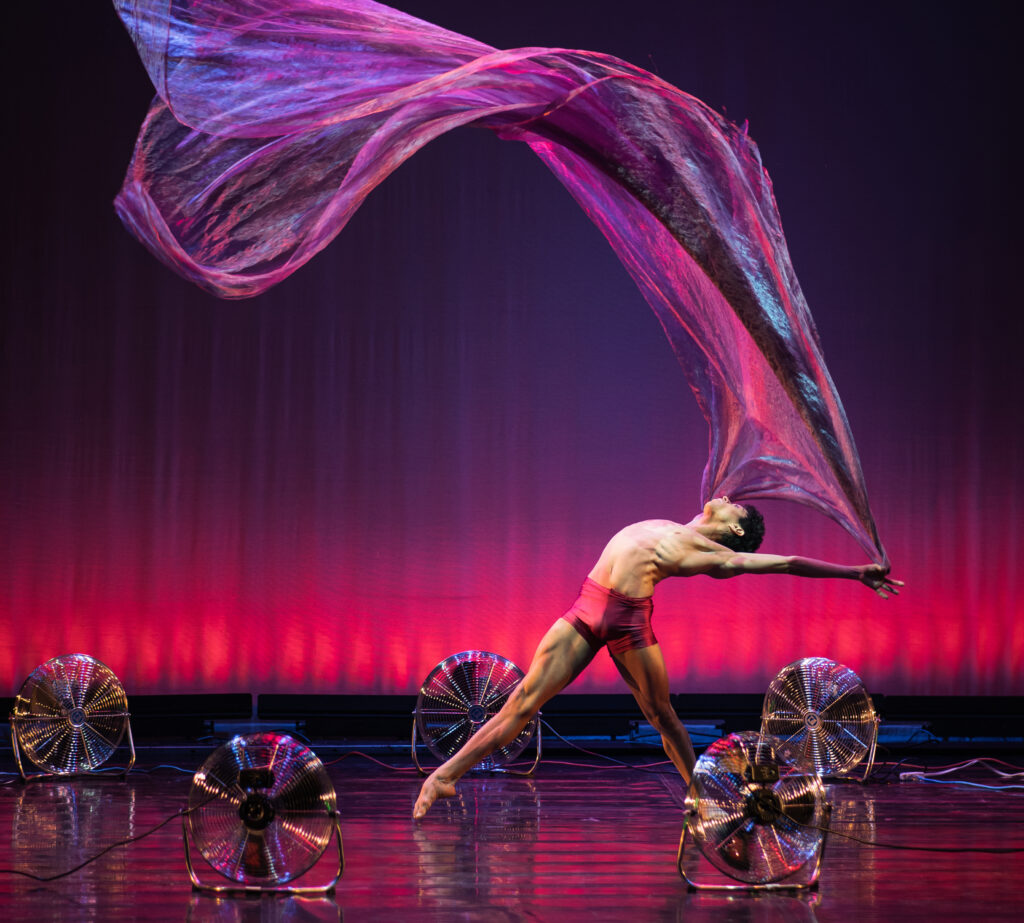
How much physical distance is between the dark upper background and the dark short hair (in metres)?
3.48

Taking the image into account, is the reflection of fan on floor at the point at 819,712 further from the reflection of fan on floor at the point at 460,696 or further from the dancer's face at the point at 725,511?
the dancer's face at the point at 725,511

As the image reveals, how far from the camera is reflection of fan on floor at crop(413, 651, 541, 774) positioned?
6816 millimetres

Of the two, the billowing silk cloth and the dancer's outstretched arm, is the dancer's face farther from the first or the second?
the billowing silk cloth

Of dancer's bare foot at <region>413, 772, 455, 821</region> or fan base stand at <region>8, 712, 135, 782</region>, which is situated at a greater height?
dancer's bare foot at <region>413, 772, 455, 821</region>

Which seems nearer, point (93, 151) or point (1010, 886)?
point (1010, 886)

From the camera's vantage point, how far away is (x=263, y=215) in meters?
4.11

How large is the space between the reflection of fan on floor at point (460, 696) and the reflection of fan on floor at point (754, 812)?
280cm

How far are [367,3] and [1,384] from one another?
6012mm

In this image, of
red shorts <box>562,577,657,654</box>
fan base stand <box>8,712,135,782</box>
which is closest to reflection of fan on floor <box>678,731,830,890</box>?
red shorts <box>562,577,657,654</box>

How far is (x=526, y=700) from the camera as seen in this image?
17.1 feet

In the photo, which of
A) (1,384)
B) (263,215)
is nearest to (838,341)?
(263,215)

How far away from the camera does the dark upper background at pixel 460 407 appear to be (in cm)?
887

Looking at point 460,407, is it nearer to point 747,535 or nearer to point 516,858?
point 747,535

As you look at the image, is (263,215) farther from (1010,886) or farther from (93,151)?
(93,151)
